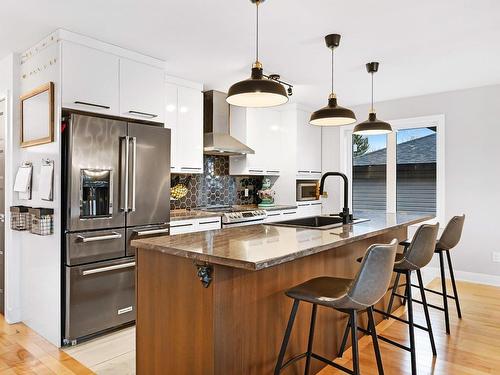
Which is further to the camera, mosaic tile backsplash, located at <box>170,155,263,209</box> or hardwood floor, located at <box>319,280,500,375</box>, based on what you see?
mosaic tile backsplash, located at <box>170,155,263,209</box>

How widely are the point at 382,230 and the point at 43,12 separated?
2.82 m

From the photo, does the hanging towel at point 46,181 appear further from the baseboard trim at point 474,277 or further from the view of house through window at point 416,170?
the view of house through window at point 416,170

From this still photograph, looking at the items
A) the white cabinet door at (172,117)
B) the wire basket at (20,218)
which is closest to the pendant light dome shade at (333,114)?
the white cabinet door at (172,117)

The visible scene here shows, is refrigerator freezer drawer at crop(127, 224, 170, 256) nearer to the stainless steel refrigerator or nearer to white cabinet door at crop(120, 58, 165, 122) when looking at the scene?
the stainless steel refrigerator

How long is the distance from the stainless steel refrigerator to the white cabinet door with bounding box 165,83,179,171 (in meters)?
0.68

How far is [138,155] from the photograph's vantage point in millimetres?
3193

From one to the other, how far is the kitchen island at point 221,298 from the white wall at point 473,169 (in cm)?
305

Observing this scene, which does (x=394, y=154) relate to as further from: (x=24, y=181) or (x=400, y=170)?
(x=24, y=181)

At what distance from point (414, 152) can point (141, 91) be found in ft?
12.5

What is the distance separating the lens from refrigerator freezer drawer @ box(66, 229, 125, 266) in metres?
2.77

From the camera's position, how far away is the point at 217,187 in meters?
5.11

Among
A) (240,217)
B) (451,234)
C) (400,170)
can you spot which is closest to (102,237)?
(240,217)

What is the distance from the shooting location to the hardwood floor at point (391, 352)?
244 cm

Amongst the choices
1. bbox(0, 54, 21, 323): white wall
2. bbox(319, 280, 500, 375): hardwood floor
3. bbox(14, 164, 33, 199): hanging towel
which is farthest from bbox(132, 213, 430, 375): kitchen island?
bbox(0, 54, 21, 323): white wall
